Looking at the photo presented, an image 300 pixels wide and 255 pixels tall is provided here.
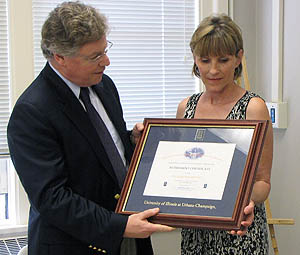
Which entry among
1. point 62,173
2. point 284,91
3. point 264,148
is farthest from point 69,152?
point 284,91

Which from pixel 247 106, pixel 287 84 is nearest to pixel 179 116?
pixel 247 106

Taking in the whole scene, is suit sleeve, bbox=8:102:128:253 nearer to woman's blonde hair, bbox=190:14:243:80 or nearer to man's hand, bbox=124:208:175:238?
man's hand, bbox=124:208:175:238

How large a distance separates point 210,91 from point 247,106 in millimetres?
176

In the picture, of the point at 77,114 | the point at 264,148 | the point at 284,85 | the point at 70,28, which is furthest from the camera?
the point at 284,85

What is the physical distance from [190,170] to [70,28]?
59 centimetres

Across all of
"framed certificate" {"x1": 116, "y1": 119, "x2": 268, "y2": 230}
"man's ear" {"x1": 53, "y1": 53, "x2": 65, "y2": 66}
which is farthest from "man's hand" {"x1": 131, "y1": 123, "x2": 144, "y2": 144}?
"man's ear" {"x1": 53, "y1": 53, "x2": 65, "y2": 66}

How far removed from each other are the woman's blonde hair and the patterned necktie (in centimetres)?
45

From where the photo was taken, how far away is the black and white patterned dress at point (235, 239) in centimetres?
182

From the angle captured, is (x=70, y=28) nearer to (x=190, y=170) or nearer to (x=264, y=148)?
(x=190, y=170)

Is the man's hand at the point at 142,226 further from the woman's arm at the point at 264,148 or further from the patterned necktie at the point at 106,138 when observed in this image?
the woman's arm at the point at 264,148

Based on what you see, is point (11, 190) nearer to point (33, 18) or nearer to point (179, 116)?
point (33, 18)

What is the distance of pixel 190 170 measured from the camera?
5.36ft

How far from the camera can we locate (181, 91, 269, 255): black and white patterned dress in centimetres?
182

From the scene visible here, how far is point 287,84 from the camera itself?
2.77 metres
